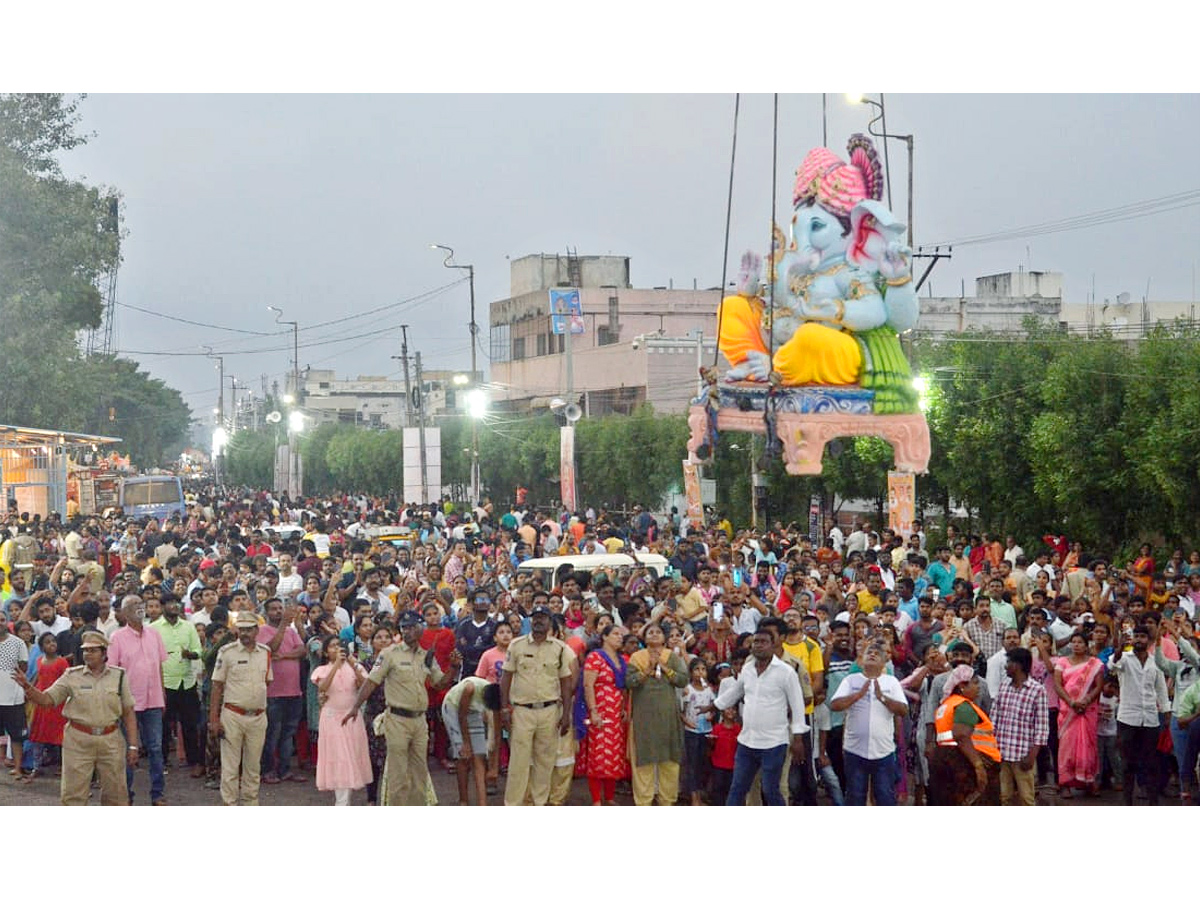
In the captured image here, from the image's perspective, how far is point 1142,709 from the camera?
37.1 feet

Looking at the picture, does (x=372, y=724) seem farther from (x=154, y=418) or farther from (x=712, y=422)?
(x=154, y=418)

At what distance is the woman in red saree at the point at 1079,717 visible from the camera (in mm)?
11578

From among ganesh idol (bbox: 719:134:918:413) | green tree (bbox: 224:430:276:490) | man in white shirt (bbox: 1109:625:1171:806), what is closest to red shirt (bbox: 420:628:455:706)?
man in white shirt (bbox: 1109:625:1171:806)

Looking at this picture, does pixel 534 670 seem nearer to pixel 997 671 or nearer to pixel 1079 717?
pixel 997 671

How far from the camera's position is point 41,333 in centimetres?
→ 3719

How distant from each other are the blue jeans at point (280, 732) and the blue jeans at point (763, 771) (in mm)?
3941

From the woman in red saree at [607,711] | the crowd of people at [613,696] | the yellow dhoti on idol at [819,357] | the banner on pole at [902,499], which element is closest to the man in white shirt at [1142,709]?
the crowd of people at [613,696]

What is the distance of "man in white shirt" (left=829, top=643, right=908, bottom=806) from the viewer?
988 centimetres

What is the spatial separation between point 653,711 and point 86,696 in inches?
141

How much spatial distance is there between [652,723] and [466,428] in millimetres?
45886

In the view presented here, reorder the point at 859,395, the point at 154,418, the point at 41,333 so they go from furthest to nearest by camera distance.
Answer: the point at 154,418 → the point at 41,333 → the point at 859,395

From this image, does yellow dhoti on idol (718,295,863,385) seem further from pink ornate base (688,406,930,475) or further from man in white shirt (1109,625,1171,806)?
man in white shirt (1109,625,1171,806)

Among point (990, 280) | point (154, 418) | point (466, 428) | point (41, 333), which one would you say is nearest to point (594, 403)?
point (466, 428)

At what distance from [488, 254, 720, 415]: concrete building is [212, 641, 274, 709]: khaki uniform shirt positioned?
45.5 m
